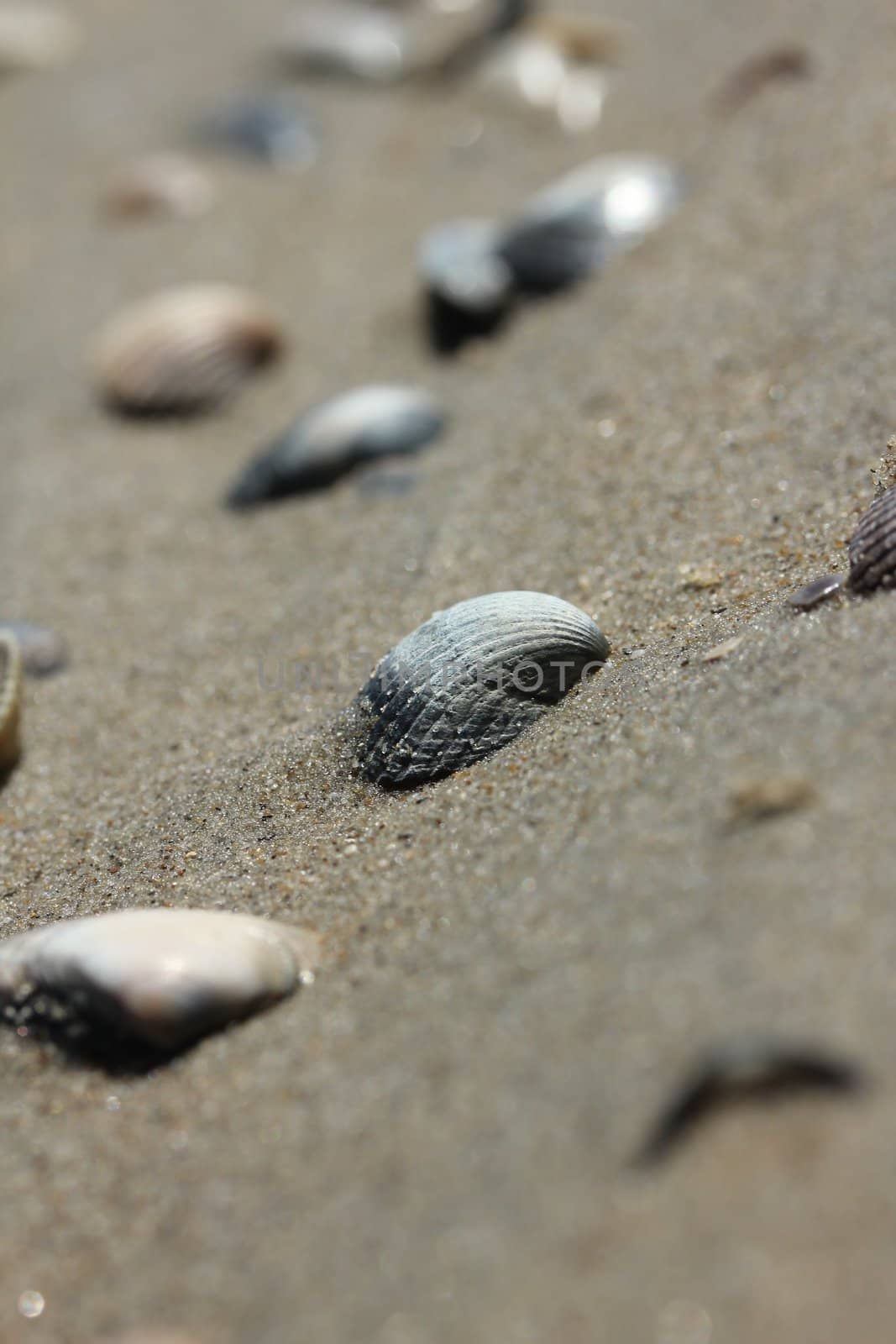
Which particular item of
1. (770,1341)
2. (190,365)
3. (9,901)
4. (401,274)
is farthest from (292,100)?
(770,1341)

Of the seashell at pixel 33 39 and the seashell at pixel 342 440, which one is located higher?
the seashell at pixel 33 39

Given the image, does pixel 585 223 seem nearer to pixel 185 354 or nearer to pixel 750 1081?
pixel 185 354

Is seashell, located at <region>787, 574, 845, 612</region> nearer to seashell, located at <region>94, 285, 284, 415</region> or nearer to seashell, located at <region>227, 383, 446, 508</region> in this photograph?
seashell, located at <region>227, 383, 446, 508</region>

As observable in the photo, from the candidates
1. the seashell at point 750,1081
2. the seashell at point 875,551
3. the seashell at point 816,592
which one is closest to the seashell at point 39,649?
the seashell at point 816,592

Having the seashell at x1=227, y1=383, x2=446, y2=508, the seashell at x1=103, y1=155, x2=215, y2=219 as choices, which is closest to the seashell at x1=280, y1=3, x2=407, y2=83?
the seashell at x1=103, y1=155, x2=215, y2=219

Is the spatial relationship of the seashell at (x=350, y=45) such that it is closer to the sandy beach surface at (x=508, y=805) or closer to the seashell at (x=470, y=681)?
the sandy beach surface at (x=508, y=805)
